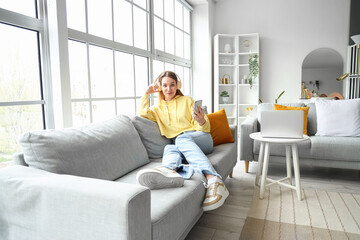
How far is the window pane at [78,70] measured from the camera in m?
2.27

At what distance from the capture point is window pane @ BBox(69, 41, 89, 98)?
2273mm

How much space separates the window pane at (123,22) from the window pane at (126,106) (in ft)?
2.17

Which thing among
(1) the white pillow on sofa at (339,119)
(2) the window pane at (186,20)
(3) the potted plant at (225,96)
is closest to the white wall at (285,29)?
(2) the window pane at (186,20)

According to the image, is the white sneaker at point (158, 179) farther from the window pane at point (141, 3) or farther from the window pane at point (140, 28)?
the window pane at point (141, 3)

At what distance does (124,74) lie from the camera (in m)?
3.05

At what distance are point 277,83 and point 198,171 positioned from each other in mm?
4461

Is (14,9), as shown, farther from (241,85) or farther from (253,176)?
(241,85)

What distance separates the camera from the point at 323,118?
3.05 metres

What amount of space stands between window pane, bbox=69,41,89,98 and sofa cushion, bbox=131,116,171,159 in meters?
0.57

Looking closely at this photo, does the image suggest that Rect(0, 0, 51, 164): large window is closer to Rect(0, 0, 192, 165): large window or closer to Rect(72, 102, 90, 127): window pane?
Rect(0, 0, 192, 165): large window

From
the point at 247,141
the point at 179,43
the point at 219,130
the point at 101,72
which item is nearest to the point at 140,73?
the point at 101,72

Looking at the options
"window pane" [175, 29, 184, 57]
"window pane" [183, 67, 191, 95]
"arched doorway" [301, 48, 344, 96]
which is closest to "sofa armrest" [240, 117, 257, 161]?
"window pane" [175, 29, 184, 57]

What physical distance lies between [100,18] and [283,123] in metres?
1.97

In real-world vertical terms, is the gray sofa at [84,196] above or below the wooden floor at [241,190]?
above
